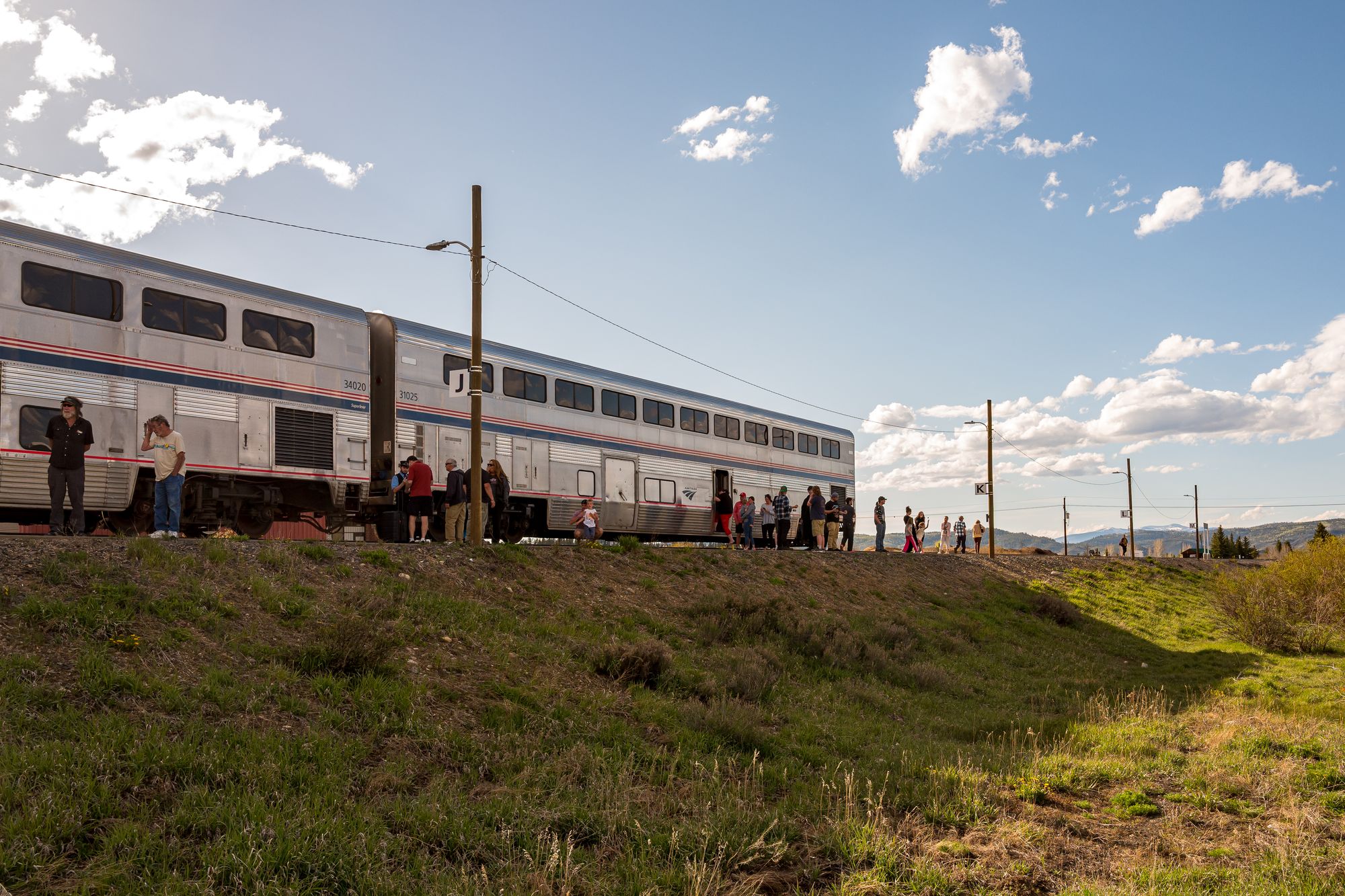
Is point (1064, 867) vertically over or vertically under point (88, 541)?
under

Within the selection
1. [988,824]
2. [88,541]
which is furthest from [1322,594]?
[88,541]

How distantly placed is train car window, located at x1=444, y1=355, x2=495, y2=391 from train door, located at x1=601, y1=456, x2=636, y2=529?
452 cm

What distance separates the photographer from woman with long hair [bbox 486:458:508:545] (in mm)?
18391

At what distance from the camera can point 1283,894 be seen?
23.3 ft

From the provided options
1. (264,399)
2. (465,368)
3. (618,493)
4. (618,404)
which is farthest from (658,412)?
(264,399)

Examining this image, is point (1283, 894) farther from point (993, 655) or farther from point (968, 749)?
point (993, 655)

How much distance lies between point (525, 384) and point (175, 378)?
8.49 meters

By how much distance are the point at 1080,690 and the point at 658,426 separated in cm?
1341

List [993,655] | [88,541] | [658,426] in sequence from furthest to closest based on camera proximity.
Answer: [658,426] < [993,655] < [88,541]

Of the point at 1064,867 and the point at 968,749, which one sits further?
the point at 968,749

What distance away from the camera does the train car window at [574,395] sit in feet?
75.8

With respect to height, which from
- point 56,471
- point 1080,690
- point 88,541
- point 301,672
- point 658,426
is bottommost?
point 1080,690

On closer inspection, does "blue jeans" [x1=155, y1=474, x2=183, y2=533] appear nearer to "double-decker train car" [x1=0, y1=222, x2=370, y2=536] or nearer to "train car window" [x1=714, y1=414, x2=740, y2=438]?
"double-decker train car" [x1=0, y1=222, x2=370, y2=536]

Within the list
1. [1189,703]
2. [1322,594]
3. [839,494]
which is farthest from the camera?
[839,494]
